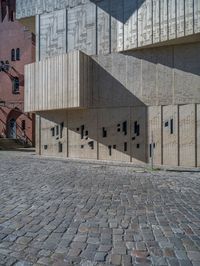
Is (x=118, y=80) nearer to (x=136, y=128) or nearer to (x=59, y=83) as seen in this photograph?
(x=136, y=128)

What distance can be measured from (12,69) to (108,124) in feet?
67.9

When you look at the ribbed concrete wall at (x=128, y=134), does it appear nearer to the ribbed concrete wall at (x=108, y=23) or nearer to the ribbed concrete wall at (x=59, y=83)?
the ribbed concrete wall at (x=59, y=83)

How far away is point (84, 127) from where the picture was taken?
17.5 meters

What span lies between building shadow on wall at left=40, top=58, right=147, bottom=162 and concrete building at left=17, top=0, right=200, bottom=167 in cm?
5

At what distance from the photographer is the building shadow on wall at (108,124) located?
16.2 meters

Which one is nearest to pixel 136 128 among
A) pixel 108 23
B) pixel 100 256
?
pixel 108 23

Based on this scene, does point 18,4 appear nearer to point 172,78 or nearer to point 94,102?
point 94,102

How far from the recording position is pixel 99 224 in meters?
5.21

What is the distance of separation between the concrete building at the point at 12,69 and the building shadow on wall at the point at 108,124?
16.3 metres

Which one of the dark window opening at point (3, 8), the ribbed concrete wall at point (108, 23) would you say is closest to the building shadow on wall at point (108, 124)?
the ribbed concrete wall at point (108, 23)

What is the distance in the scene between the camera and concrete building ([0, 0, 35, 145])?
3309 cm

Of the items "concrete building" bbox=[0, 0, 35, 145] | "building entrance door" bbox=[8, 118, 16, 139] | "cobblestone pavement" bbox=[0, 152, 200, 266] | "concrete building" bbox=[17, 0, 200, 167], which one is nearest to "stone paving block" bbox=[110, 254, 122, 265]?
"cobblestone pavement" bbox=[0, 152, 200, 266]

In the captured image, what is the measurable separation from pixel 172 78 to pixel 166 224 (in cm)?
1118

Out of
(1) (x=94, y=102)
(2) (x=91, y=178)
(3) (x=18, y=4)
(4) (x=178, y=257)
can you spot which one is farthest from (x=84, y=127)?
(4) (x=178, y=257)
